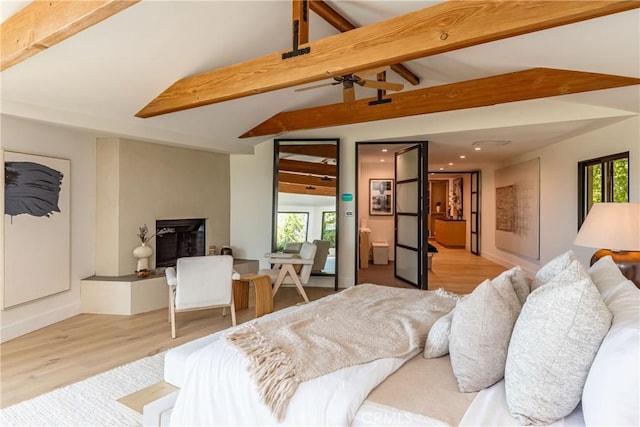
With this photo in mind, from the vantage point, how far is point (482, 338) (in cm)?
142

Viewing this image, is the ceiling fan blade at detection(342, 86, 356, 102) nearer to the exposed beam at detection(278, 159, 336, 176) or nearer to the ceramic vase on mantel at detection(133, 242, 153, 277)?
the exposed beam at detection(278, 159, 336, 176)

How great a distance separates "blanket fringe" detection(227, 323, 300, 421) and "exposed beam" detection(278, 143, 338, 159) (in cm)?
453

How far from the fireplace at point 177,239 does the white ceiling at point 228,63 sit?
1219 millimetres

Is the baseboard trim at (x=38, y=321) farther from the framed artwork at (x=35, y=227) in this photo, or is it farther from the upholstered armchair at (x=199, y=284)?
the upholstered armchair at (x=199, y=284)

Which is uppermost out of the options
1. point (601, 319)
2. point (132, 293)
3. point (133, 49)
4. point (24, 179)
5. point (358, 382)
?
point (133, 49)

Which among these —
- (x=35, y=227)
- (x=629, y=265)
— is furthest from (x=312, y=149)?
(x=629, y=265)

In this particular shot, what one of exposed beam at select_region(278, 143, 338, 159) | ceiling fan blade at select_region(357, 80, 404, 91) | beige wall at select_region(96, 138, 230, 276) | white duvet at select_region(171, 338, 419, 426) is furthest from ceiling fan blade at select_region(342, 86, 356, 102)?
beige wall at select_region(96, 138, 230, 276)

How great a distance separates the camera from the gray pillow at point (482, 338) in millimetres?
1396

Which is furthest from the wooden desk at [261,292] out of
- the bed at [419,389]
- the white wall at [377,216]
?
the white wall at [377,216]

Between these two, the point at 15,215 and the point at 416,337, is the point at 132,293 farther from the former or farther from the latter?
the point at 416,337

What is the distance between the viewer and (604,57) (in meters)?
2.81

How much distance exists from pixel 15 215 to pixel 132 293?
4.58 feet

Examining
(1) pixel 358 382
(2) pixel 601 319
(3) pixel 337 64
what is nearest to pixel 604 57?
(3) pixel 337 64

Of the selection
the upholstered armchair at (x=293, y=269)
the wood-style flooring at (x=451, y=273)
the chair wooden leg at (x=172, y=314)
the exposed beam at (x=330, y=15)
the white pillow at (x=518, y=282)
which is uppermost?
the exposed beam at (x=330, y=15)
